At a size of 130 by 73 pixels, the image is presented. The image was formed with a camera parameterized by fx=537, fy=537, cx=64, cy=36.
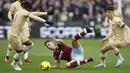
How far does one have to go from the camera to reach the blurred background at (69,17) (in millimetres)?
34906

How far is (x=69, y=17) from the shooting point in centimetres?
3731

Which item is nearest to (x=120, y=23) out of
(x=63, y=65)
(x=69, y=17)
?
(x=63, y=65)

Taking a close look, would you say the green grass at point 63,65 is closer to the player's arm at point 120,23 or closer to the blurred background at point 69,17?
the player's arm at point 120,23

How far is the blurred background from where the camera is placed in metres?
34.9

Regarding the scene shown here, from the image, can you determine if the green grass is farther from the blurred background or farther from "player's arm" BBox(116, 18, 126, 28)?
the blurred background

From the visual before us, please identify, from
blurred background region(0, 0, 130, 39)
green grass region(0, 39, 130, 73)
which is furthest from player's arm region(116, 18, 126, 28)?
blurred background region(0, 0, 130, 39)

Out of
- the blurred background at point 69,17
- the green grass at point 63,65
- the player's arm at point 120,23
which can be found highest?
the blurred background at point 69,17

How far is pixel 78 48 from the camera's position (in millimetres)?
17766

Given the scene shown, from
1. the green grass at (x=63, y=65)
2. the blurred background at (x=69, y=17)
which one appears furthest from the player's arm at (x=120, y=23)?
the blurred background at (x=69, y=17)

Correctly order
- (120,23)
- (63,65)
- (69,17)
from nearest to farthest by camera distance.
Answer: (120,23), (63,65), (69,17)

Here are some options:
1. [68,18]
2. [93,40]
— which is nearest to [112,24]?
[93,40]

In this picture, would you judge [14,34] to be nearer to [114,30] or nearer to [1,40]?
[114,30]

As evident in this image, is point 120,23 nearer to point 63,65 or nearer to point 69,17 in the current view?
point 63,65

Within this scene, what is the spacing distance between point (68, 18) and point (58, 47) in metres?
19.5
